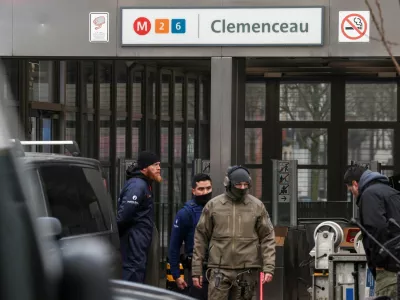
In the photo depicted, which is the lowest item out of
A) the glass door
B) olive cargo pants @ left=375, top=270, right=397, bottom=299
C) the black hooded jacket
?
olive cargo pants @ left=375, top=270, right=397, bottom=299

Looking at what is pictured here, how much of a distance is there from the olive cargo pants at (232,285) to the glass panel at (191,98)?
1243cm

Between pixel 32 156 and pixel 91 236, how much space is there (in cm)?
80

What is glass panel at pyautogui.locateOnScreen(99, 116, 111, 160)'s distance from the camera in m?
18.8

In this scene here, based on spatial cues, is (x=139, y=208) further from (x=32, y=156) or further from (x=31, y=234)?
(x=31, y=234)

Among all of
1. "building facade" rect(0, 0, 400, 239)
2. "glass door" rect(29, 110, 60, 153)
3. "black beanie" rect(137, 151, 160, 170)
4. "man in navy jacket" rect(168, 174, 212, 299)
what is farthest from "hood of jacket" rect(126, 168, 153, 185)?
"glass door" rect(29, 110, 60, 153)

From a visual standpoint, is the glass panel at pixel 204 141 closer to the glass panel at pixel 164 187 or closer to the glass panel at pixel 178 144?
the glass panel at pixel 178 144

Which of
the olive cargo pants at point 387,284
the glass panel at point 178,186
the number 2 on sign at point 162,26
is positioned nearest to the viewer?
the olive cargo pants at point 387,284

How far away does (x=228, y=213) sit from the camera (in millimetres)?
9992

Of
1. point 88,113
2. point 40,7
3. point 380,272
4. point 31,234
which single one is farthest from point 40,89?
point 31,234

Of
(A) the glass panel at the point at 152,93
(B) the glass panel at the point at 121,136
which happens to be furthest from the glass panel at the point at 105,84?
(A) the glass panel at the point at 152,93

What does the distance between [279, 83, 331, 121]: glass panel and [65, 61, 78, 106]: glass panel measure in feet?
20.3

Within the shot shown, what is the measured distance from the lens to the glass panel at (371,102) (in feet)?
74.5

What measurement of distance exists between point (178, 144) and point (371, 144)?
3778 millimetres

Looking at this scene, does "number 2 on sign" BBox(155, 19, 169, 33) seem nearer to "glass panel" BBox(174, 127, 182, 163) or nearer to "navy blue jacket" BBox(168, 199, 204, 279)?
"navy blue jacket" BBox(168, 199, 204, 279)
